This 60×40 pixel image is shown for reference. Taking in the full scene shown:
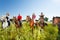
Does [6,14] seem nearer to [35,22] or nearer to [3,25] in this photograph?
[3,25]

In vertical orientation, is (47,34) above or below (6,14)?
below

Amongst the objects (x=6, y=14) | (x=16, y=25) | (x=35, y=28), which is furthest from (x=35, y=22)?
(x=6, y=14)

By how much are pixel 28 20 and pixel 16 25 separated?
22 cm

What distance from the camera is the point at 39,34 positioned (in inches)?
123

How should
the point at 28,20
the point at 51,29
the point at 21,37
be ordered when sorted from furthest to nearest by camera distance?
the point at 28,20 < the point at 51,29 < the point at 21,37

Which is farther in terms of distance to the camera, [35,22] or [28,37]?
[35,22]

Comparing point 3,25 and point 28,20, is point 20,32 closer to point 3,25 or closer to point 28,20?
point 28,20

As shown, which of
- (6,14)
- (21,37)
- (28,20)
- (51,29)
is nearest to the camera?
(21,37)

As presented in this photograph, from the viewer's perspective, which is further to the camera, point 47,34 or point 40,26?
point 40,26

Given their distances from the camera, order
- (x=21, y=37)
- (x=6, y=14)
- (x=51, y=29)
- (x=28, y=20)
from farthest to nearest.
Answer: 1. (x=6, y=14)
2. (x=28, y=20)
3. (x=51, y=29)
4. (x=21, y=37)

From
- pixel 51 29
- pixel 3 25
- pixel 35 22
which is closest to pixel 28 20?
pixel 35 22

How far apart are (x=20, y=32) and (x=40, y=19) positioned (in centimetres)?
55

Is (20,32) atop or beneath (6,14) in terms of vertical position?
beneath

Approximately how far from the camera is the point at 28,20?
142 inches
